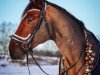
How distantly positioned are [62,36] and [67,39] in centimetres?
4

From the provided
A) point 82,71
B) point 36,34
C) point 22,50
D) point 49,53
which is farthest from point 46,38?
point 49,53

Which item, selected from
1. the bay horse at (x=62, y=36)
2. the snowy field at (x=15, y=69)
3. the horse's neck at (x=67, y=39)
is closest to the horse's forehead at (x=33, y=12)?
the bay horse at (x=62, y=36)

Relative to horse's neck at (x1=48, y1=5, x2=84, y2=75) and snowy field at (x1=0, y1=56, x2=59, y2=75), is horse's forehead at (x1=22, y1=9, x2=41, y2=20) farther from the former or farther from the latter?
snowy field at (x1=0, y1=56, x2=59, y2=75)

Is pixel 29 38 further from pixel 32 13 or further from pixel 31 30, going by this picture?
pixel 32 13

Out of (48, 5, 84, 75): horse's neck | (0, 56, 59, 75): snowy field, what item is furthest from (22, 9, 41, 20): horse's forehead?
(0, 56, 59, 75): snowy field

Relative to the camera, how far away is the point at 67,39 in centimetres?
196

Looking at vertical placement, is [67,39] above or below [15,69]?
above

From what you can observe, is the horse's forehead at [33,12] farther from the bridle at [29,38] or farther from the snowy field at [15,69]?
the snowy field at [15,69]

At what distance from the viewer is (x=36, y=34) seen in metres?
2.02

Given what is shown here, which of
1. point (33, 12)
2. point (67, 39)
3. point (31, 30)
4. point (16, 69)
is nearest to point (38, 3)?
point (33, 12)

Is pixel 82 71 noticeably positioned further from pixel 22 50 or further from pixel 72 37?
pixel 22 50

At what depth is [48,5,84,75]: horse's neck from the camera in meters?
1.94

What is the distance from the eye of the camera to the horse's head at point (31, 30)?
6.53 feet

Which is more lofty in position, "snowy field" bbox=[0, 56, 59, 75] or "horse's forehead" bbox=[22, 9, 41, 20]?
"horse's forehead" bbox=[22, 9, 41, 20]
